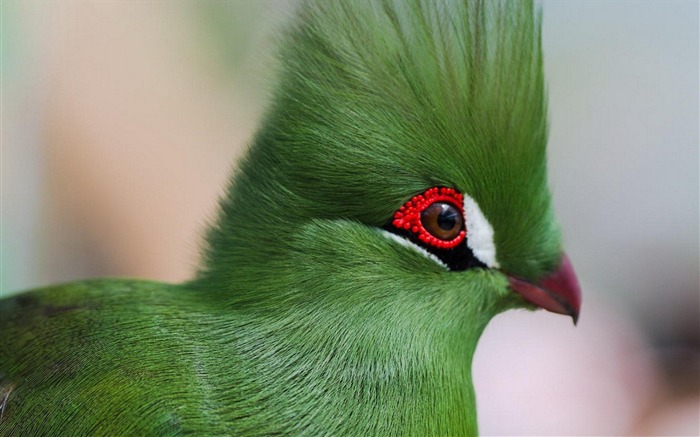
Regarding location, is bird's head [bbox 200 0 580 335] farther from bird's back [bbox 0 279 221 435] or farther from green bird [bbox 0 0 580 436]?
bird's back [bbox 0 279 221 435]

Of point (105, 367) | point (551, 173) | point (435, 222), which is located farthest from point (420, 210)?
point (551, 173)

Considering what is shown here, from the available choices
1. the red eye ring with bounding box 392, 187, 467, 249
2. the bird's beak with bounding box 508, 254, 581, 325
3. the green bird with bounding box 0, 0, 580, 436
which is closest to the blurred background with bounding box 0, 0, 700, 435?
the bird's beak with bounding box 508, 254, 581, 325

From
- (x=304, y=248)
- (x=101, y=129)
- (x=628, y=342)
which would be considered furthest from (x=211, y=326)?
(x=628, y=342)

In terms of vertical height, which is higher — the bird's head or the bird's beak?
the bird's head

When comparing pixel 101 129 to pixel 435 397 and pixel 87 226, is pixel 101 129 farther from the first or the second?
pixel 435 397

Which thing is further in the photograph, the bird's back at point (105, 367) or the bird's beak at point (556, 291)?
the bird's beak at point (556, 291)

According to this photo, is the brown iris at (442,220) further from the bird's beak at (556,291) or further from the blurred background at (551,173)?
the blurred background at (551,173)

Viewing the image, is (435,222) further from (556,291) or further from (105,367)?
(105,367)

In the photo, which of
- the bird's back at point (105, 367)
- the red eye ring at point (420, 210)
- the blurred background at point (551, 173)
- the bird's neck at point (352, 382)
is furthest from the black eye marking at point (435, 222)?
the blurred background at point (551, 173)
